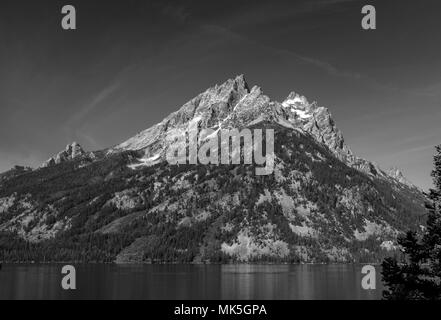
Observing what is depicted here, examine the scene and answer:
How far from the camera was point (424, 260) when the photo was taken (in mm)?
40688

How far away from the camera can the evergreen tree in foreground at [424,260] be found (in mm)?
38719

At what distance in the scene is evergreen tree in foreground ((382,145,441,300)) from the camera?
38719 mm
